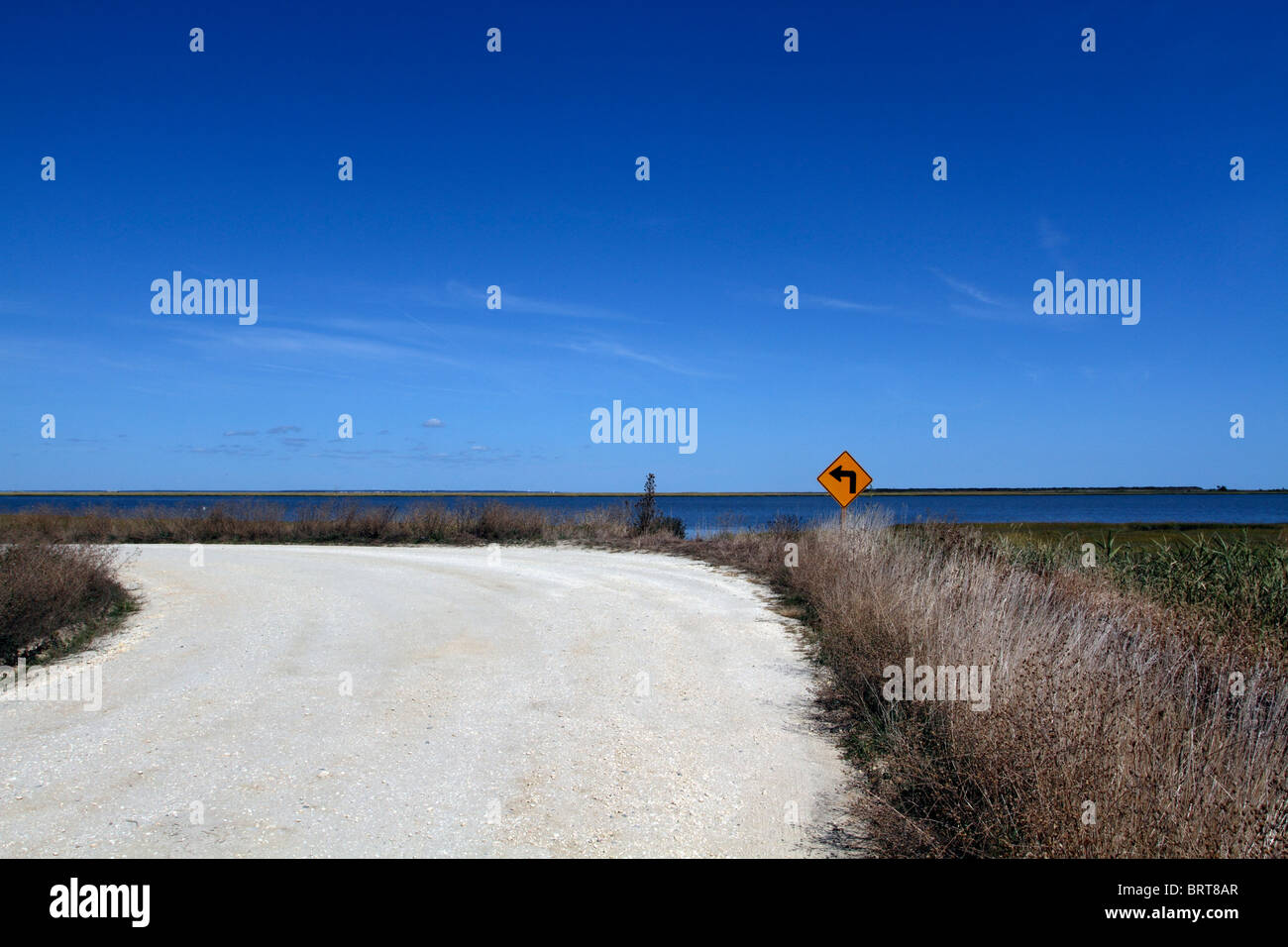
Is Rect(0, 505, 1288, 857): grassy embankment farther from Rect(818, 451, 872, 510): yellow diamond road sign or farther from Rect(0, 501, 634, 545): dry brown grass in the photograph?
Rect(0, 501, 634, 545): dry brown grass

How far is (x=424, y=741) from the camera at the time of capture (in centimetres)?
611

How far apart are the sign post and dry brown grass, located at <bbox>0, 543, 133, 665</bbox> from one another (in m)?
13.0

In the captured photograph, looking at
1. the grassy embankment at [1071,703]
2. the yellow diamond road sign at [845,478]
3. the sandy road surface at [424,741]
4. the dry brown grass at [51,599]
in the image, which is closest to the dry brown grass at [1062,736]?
the grassy embankment at [1071,703]

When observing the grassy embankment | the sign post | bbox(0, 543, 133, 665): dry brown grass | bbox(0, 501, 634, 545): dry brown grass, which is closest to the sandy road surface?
bbox(0, 543, 133, 665): dry brown grass

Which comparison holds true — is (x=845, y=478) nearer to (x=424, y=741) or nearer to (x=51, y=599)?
(x=424, y=741)

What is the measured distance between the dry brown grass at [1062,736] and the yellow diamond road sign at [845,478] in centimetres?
696

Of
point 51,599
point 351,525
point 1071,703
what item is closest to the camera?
point 1071,703

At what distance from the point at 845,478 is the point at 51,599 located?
45.1ft

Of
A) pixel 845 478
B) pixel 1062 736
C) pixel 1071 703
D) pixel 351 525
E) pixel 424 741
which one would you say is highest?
pixel 845 478

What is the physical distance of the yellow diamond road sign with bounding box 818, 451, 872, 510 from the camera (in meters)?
16.0

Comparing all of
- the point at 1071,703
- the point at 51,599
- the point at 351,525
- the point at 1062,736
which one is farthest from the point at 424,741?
the point at 351,525

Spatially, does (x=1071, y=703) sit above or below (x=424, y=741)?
above

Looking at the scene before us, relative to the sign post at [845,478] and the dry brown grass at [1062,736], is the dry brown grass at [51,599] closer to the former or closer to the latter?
the dry brown grass at [1062,736]
